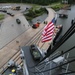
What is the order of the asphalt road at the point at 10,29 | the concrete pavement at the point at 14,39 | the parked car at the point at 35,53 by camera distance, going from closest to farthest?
the parked car at the point at 35,53 < the concrete pavement at the point at 14,39 < the asphalt road at the point at 10,29

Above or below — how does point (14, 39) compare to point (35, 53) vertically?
below

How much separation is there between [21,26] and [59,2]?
56.4 meters

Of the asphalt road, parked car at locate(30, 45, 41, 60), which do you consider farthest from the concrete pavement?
parked car at locate(30, 45, 41, 60)

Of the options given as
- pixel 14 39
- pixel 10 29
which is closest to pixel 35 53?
pixel 14 39

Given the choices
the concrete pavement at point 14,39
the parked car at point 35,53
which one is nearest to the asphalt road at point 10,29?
the concrete pavement at point 14,39

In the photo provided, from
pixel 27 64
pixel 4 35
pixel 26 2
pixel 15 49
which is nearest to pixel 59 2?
pixel 26 2

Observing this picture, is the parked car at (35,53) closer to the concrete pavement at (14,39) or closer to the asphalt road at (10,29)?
the concrete pavement at (14,39)

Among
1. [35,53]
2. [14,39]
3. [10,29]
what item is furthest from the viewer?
[10,29]

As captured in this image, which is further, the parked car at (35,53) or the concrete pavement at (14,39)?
the concrete pavement at (14,39)

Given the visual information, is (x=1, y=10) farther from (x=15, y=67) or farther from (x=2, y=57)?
(x=15, y=67)

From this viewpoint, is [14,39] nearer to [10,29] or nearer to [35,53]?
[10,29]

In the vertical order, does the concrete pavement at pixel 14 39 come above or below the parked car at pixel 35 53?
below

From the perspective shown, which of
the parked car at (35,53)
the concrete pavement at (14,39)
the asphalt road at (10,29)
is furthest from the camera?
the asphalt road at (10,29)

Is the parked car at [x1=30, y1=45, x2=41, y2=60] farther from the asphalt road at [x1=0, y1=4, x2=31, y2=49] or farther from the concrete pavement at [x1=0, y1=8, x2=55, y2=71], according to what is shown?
the asphalt road at [x1=0, y1=4, x2=31, y2=49]
